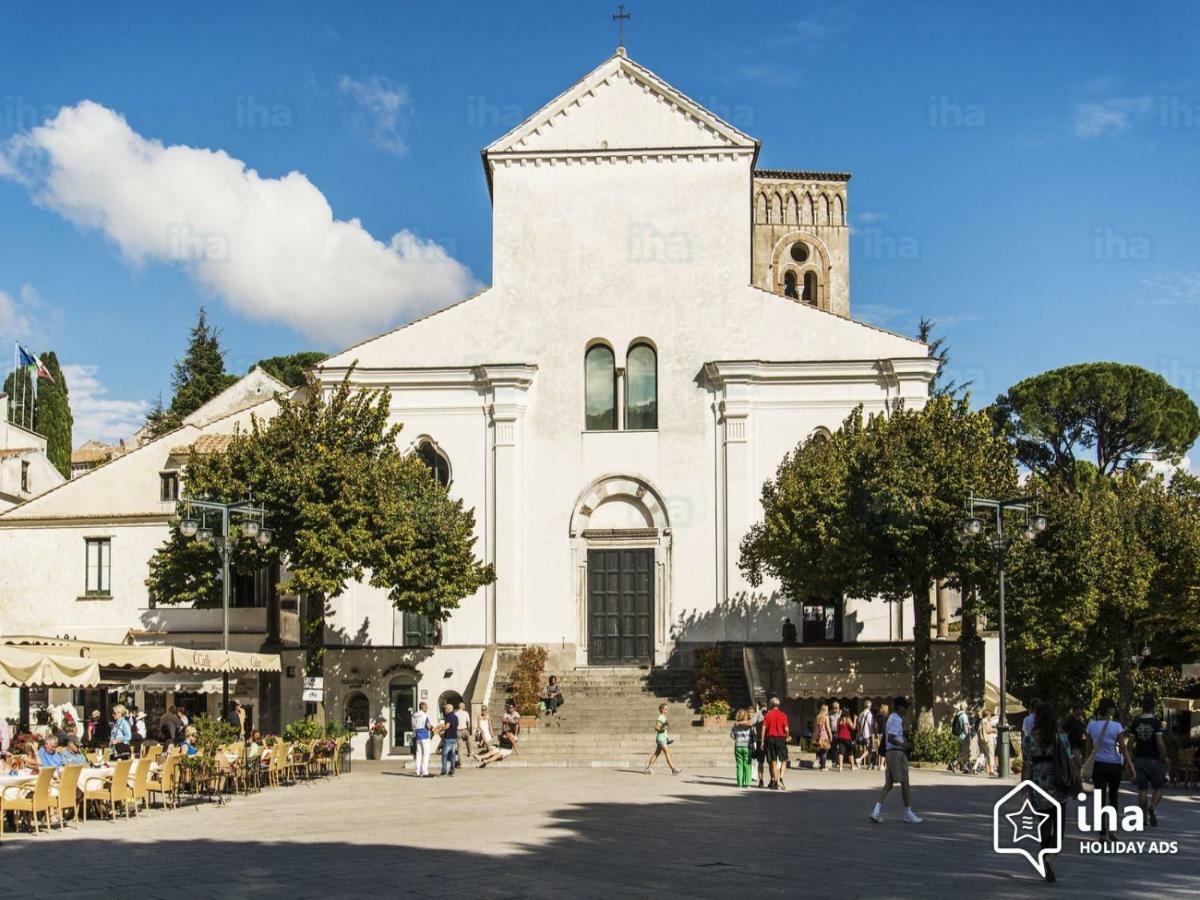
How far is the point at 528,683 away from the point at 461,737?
10.3ft

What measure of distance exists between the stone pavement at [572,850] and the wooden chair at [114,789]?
50 cm

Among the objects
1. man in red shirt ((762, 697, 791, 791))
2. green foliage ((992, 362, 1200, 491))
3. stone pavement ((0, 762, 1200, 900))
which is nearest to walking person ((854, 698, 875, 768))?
man in red shirt ((762, 697, 791, 791))

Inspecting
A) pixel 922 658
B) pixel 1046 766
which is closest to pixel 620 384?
pixel 922 658

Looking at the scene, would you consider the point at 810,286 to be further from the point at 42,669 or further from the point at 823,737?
the point at 42,669

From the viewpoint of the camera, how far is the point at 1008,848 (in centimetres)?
1717

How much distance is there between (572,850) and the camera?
17156 millimetres

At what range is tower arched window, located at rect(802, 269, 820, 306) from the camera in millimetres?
75875

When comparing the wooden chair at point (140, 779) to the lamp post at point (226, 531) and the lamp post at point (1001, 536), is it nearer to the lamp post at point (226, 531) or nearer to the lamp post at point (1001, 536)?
the lamp post at point (226, 531)

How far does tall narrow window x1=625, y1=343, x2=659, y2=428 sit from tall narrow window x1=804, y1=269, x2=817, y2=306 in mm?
36752

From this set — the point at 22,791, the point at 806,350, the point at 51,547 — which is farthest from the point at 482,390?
the point at 22,791

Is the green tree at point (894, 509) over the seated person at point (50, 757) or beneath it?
over

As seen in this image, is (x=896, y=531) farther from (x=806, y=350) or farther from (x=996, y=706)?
(x=996, y=706)

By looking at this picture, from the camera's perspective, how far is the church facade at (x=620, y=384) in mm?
39375

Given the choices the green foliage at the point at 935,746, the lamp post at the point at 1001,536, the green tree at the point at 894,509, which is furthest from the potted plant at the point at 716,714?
the lamp post at the point at 1001,536
